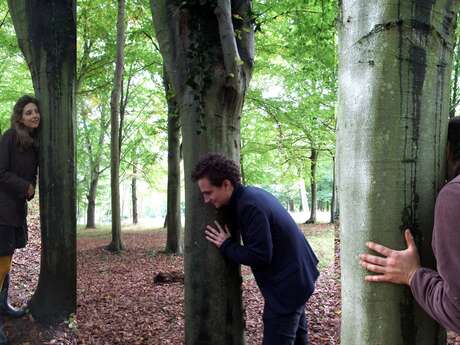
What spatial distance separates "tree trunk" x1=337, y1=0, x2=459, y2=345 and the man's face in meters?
1.68

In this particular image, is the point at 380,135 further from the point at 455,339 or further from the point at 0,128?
the point at 0,128

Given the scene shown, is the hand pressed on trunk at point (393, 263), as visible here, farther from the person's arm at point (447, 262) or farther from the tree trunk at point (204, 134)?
the tree trunk at point (204, 134)

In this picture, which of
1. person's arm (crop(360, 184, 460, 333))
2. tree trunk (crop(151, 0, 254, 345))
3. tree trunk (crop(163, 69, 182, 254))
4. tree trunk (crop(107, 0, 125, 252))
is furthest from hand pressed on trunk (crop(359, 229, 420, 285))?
tree trunk (crop(107, 0, 125, 252))

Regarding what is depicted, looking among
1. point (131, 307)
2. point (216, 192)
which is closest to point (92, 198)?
point (131, 307)

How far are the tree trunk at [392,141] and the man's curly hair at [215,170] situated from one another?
1.61 m

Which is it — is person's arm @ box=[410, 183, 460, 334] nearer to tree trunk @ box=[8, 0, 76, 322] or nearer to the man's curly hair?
the man's curly hair

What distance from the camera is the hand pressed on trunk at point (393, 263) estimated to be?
5.01ft

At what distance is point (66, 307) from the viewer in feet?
15.7

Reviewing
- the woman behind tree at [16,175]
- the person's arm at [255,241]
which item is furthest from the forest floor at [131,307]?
the person's arm at [255,241]

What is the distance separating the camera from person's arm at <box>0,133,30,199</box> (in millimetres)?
4332

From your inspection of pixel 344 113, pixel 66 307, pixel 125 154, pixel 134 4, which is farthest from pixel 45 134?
pixel 125 154

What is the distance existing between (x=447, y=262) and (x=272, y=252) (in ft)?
5.84

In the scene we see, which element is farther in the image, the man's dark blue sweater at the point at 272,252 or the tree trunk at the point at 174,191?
the tree trunk at the point at 174,191

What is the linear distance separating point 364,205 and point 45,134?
13.3 feet
